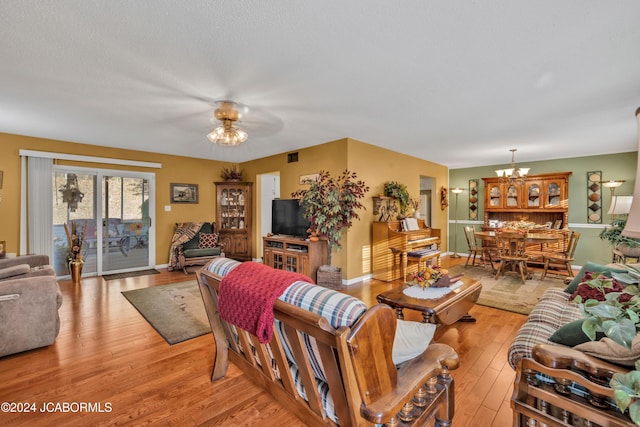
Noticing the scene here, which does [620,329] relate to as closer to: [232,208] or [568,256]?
[568,256]

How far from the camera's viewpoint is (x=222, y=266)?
66.9 inches

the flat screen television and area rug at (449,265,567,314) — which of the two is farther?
the flat screen television

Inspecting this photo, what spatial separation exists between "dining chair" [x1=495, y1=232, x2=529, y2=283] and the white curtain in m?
7.67

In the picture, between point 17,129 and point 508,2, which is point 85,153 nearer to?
point 17,129

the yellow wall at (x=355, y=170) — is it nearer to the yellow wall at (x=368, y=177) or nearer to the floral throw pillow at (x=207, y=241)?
the yellow wall at (x=368, y=177)

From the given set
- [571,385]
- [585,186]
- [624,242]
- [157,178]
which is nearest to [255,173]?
[157,178]

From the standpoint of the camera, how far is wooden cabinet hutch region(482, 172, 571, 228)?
6230mm

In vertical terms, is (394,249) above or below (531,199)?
below

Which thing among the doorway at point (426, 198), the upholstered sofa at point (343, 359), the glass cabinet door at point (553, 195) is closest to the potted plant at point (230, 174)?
the doorway at point (426, 198)

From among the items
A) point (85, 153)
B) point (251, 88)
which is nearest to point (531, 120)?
point (251, 88)

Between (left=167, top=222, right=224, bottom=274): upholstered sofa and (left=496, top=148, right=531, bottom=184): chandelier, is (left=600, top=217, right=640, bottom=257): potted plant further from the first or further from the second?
(left=167, top=222, right=224, bottom=274): upholstered sofa

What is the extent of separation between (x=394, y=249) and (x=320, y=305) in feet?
13.5

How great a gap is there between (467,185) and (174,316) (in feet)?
24.0

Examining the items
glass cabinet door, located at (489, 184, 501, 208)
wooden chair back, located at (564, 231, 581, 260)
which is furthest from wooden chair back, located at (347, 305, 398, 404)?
glass cabinet door, located at (489, 184, 501, 208)
